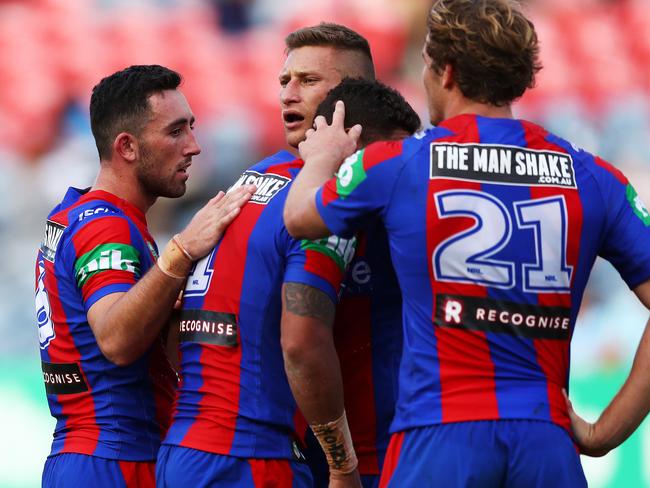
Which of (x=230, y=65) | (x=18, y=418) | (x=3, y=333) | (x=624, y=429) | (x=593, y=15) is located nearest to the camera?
(x=624, y=429)

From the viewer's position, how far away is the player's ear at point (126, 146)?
4.83m

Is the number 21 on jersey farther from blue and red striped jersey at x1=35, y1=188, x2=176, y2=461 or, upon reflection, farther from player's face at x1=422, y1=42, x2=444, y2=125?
blue and red striped jersey at x1=35, y1=188, x2=176, y2=461

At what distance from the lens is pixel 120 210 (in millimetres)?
4539

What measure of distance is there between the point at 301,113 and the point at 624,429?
1.99m

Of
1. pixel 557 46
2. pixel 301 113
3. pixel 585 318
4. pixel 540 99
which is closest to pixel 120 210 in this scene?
pixel 301 113

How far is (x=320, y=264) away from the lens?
3779mm

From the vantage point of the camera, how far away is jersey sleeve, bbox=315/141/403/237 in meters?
3.42

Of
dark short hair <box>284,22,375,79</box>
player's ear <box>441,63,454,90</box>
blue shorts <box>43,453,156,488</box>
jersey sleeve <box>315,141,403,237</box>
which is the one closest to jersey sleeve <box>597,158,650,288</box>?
player's ear <box>441,63,454,90</box>

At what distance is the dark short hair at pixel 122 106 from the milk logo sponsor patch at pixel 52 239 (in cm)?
43

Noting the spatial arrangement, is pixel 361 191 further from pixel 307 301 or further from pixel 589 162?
pixel 589 162

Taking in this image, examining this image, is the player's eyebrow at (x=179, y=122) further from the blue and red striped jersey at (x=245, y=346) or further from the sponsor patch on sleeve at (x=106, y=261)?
the blue and red striped jersey at (x=245, y=346)

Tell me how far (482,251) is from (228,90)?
26.7 feet

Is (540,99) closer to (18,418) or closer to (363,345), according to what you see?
(18,418)

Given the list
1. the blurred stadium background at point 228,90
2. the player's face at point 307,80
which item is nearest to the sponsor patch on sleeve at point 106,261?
the player's face at point 307,80
